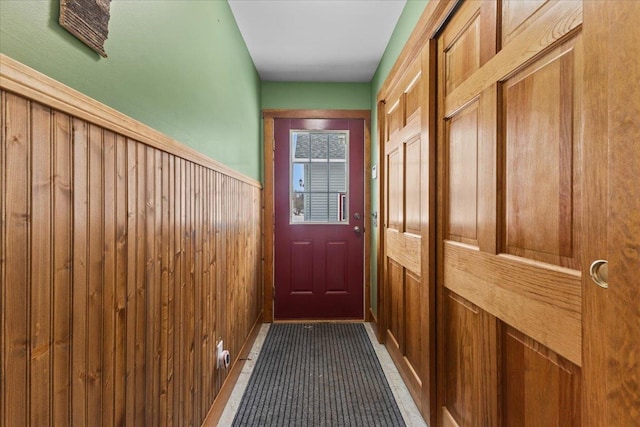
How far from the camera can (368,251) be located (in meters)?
3.28

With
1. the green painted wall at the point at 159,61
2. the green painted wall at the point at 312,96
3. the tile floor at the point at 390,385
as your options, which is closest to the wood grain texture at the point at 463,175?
the tile floor at the point at 390,385

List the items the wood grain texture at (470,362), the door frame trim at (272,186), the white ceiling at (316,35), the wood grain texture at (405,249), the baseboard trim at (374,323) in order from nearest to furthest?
the wood grain texture at (470,362) → the wood grain texture at (405,249) → the white ceiling at (316,35) → the baseboard trim at (374,323) → the door frame trim at (272,186)

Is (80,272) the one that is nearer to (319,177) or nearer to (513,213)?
(513,213)

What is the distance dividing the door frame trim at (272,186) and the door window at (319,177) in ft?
0.57

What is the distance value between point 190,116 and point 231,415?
58.6 inches

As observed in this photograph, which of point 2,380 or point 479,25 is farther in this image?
point 479,25

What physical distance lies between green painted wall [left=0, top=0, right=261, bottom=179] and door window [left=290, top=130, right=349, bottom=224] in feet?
3.25

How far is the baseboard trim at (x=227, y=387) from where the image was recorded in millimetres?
1631

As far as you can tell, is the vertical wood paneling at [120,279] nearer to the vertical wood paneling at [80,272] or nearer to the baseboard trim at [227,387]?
the vertical wood paneling at [80,272]

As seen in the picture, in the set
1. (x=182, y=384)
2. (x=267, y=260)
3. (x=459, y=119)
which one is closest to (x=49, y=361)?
(x=182, y=384)

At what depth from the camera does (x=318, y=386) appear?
81.4 inches

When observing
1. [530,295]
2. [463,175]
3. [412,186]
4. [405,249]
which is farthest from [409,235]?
[530,295]

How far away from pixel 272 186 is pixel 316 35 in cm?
137

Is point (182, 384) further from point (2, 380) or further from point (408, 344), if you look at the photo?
point (408, 344)
